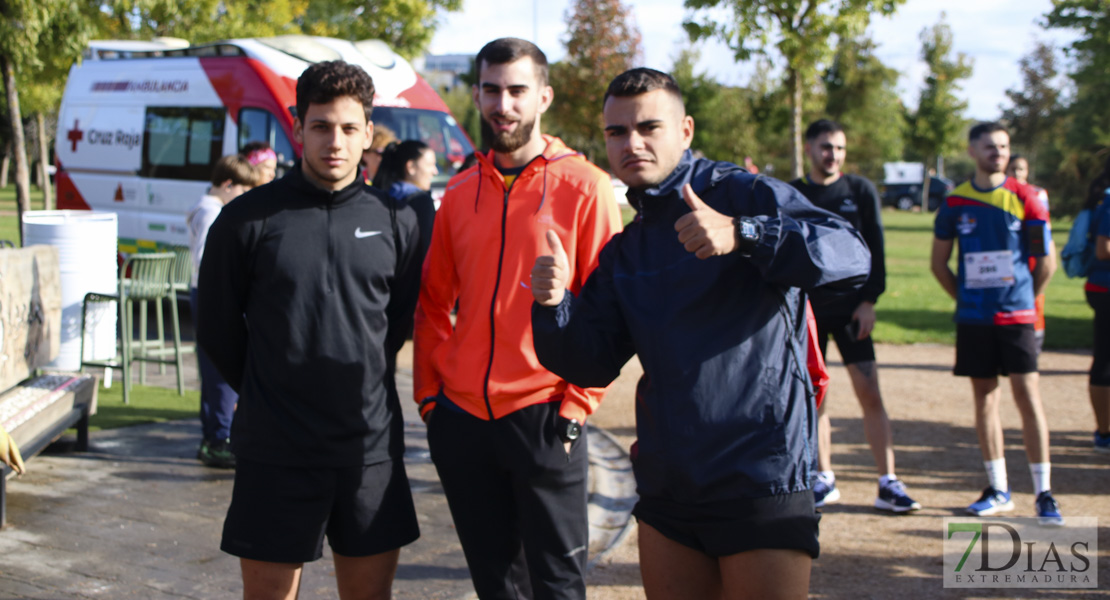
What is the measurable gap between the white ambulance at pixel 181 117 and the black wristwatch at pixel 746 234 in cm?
940

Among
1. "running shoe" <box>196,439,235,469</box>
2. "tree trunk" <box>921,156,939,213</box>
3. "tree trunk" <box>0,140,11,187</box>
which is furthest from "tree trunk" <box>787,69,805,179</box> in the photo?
"tree trunk" <box>0,140,11,187</box>

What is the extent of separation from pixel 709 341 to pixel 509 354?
2.61ft

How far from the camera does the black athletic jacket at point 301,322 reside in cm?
289

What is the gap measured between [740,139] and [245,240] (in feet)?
154

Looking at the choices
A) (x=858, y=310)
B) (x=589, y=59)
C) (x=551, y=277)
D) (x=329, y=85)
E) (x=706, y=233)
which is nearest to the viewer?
(x=706, y=233)

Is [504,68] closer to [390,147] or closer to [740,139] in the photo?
[390,147]

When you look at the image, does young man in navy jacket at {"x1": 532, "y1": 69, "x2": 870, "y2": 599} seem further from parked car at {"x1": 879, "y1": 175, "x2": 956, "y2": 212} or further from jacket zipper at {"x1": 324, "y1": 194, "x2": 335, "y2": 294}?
parked car at {"x1": 879, "y1": 175, "x2": 956, "y2": 212}

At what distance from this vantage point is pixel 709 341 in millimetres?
2480

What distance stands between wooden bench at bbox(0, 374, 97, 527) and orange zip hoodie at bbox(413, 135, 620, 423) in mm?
2887

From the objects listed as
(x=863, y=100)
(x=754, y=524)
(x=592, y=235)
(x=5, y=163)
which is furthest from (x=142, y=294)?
(x=5, y=163)

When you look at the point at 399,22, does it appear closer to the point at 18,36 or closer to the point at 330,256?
the point at 18,36

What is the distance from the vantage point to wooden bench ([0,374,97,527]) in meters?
4.97

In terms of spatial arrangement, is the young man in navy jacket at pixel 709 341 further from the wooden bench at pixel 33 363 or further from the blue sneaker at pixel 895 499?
the wooden bench at pixel 33 363

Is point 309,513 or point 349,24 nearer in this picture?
point 309,513
